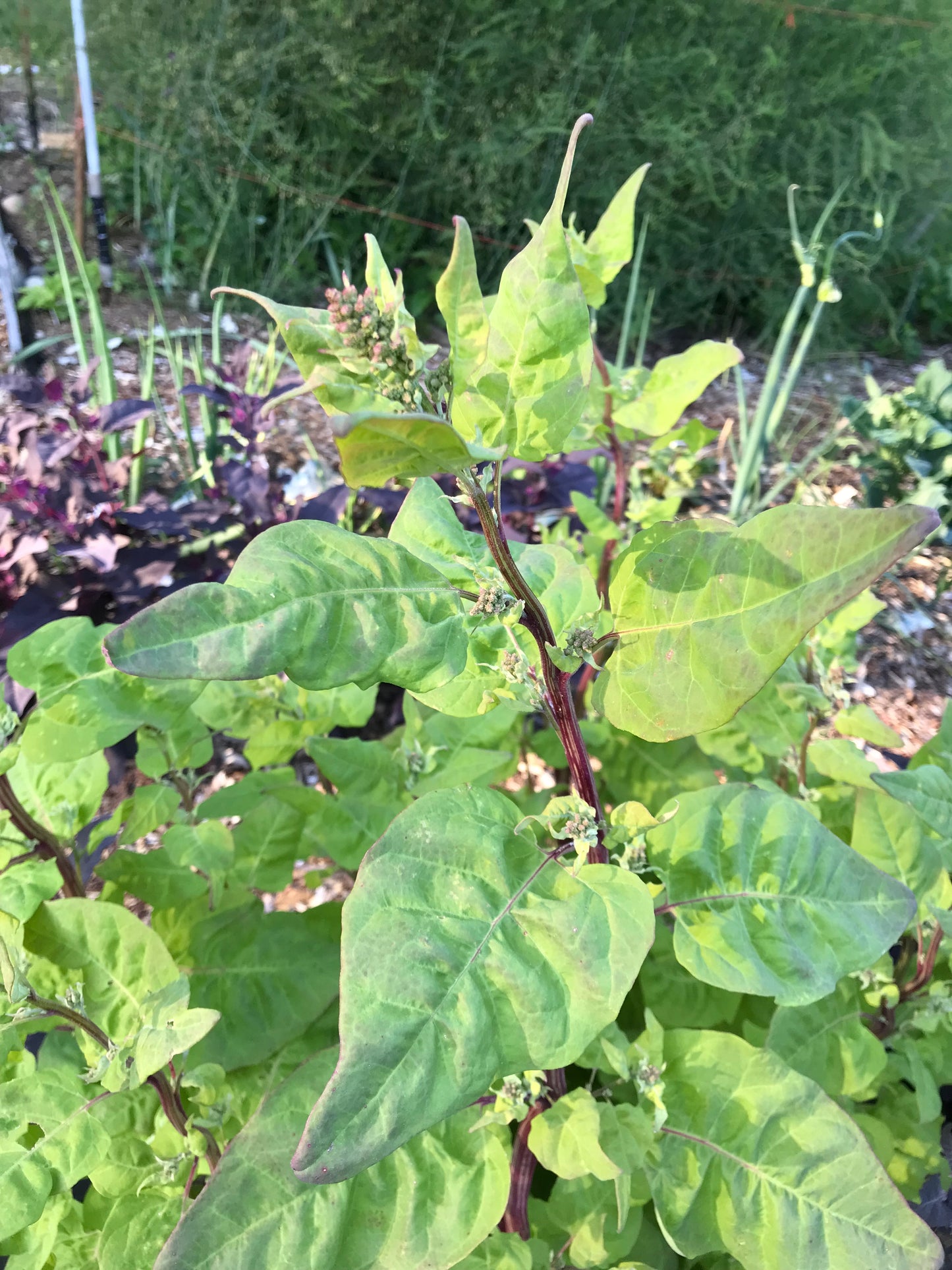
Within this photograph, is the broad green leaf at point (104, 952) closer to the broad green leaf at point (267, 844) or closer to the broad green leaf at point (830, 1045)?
the broad green leaf at point (267, 844)

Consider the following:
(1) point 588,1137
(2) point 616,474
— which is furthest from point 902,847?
(2) point 616,474

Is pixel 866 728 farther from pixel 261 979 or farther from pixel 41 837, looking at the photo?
pixel 41 837

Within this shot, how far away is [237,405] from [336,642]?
150 centimetres

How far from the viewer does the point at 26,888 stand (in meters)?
0.75

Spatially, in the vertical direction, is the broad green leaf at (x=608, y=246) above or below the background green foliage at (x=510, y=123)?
below

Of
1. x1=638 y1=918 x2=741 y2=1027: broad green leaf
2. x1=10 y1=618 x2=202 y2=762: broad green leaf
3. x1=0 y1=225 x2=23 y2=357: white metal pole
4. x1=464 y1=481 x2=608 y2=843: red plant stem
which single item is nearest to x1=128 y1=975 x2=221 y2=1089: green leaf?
x1=10 y1=618 x2=202 y2=762: broad green leaf

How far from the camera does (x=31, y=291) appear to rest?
307 cm

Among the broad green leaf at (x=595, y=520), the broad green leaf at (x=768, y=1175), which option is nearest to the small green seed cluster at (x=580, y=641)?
the broad green leaf at (x=768, y=1175)

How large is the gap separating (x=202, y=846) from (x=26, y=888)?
0.65 feet

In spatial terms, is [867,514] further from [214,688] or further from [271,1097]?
[214,688]

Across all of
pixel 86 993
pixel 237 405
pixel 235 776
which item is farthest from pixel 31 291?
pixel 86 993

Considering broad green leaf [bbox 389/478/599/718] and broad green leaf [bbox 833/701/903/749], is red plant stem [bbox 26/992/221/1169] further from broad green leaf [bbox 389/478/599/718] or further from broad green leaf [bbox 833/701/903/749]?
broad green leaf [bbox 833/701/903/749]

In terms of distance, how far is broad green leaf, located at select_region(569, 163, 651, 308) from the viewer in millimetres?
921

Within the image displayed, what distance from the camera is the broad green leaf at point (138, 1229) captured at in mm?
711
